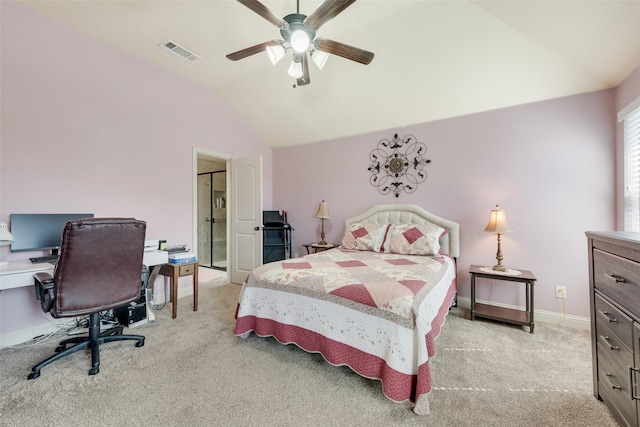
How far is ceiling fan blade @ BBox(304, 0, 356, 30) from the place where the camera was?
1.59 metres

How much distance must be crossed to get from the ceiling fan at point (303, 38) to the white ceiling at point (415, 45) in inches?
22.5

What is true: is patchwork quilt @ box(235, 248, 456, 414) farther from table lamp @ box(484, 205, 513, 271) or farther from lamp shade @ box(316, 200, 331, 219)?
lamp shade @ box(316, 200, 331, 219)

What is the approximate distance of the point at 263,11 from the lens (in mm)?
1716

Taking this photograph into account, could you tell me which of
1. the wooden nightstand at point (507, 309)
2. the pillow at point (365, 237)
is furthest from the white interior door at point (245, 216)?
the wooden nightstand at point (507, 309)

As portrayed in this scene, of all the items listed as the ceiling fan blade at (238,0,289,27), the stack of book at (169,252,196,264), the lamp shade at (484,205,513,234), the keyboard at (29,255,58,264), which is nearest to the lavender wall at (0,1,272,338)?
the keyboard at (29,255,58,264)

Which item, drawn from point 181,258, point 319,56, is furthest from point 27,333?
point 319,56

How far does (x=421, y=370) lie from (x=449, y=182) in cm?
246

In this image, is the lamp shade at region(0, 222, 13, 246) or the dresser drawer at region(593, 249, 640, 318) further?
the lamp shade at region(0, 222, 13, 246)

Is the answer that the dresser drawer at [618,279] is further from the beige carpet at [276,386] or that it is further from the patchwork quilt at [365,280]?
the patchwork quilt at [365,280]

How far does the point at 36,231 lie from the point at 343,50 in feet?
10.1

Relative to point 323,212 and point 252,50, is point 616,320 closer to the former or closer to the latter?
point 252,50

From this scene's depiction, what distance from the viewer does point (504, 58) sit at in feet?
8.16

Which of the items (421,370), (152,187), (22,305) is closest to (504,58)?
(421,370)

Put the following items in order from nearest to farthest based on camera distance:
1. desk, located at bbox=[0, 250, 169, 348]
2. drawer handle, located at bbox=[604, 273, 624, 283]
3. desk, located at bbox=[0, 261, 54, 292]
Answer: drawer handle, located at bbox=[604, 273, 624, 283] → desk, located at bbox=[0, 261, 54, 292] → desk, located at bbox=[0, 250, 169, 348]
